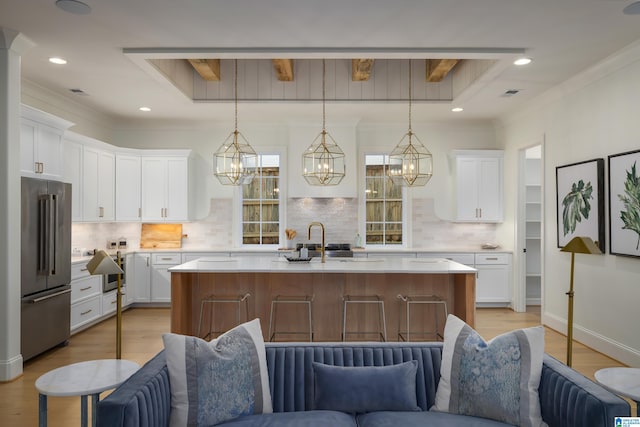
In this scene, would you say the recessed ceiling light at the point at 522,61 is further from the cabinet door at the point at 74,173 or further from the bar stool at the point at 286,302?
the cabinet door at the point at 74,173

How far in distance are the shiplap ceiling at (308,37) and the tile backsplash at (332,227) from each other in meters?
2.22

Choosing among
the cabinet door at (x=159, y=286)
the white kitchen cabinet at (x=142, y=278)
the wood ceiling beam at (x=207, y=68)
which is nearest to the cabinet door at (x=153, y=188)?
the white kitchen cabinet at (x=142, y=278)

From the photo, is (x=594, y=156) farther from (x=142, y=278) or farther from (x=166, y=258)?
(x=142, y=278)

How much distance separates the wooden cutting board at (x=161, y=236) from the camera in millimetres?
7195

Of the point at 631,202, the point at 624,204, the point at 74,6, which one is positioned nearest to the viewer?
the point at 74,6

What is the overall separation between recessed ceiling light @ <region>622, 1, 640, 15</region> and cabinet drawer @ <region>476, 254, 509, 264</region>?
3.98 metres

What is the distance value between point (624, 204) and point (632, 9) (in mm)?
1733

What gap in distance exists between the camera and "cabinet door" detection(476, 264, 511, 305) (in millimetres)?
6730

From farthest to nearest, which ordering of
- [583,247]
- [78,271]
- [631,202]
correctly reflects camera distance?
[78,271]
[631,202]
[583,247]

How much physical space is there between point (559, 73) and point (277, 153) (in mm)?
4125

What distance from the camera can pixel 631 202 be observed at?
4.04 meters

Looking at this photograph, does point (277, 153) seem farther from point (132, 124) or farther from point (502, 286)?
point (502, 286)

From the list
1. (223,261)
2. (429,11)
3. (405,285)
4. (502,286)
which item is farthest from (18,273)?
(502,286)

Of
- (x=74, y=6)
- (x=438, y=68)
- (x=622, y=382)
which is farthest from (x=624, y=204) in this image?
(x=74, y=6)
